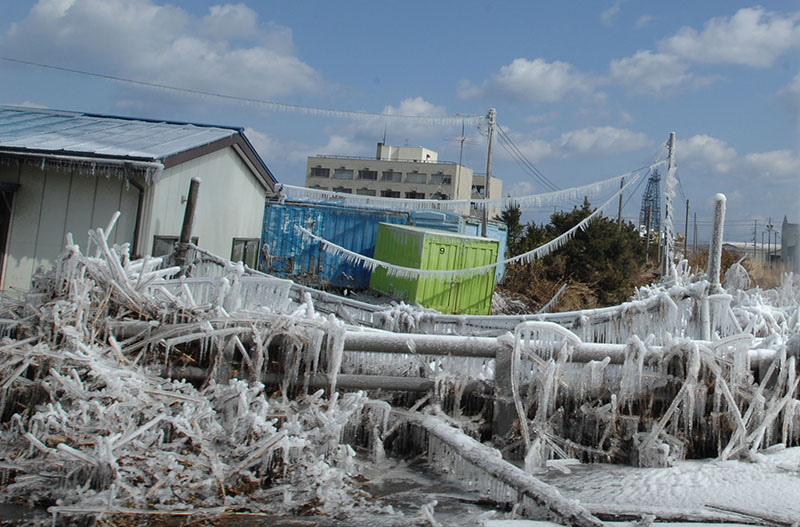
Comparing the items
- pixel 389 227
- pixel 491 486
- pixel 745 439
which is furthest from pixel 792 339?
pixel 389 227

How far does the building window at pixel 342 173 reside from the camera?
75.5 meters

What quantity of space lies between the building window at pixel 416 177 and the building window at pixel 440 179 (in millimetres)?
852

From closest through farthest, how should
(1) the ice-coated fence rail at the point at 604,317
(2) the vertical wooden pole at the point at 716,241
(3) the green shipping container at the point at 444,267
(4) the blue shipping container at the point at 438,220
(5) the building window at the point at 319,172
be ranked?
(2) the vertical wooden pole at the point at 716,241 < (1) the ice-coated fence rail at the point at 604,317 < (3) the green shipping container at the point at 444,267 < (4) the blue shipping container at the point at 438,220 < (5) the building window at the point at 319,172

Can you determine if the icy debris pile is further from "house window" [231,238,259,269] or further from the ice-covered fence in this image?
"house window" [231,238,259,269]

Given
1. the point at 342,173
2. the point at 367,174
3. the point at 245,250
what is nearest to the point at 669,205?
the point at 245,250

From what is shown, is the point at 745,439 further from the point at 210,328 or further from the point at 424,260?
the point at 424,260

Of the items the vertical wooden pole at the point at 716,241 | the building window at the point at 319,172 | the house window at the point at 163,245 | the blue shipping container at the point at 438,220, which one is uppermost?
the building window at the point at 319,172

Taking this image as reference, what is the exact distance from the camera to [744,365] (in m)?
4.66

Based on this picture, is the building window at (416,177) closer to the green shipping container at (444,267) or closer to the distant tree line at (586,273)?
the distant tree line at (586,273)

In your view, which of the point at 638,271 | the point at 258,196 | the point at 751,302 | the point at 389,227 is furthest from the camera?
the point at 638,271

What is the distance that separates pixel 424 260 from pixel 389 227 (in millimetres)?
3272

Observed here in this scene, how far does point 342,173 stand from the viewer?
250 ft

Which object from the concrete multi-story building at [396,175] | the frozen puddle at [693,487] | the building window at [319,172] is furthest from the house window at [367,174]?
the frozen puddle at [693,487]

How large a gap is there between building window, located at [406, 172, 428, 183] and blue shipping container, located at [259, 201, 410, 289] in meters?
50.1
